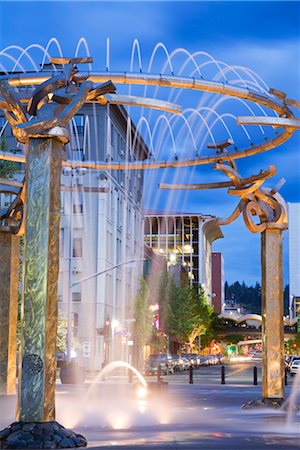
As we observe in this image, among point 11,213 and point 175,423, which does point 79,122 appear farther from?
point 175,423

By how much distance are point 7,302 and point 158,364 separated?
34.0 metres

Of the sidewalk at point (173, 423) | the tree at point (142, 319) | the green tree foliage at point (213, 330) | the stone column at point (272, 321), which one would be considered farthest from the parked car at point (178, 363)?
the green tree foliage at point (213, 330)

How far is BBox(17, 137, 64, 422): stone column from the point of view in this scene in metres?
12.5

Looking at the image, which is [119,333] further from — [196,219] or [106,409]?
[196,219]

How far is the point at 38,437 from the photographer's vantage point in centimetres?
1224

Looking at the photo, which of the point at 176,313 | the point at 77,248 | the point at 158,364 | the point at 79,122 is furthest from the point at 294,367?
the point at 176,313

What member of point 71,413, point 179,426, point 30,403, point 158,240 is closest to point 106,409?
point 71,413

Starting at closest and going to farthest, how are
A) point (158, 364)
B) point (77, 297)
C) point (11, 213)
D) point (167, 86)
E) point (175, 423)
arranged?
point (167, 86)
point (175, 423)
point (11, 213)
point (158, 364)
point (77, 297)

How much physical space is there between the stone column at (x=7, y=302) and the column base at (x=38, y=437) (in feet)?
28.9

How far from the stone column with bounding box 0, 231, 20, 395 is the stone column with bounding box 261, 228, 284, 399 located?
256 inches

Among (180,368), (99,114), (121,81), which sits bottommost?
(180,368)

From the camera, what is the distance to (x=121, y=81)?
1562 cm

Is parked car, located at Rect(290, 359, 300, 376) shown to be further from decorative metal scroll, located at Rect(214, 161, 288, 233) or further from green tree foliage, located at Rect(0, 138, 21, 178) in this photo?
decorative metal scroll, located at Rect(214, 161, 288, 233)

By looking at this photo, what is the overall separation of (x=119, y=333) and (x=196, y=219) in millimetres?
127715
